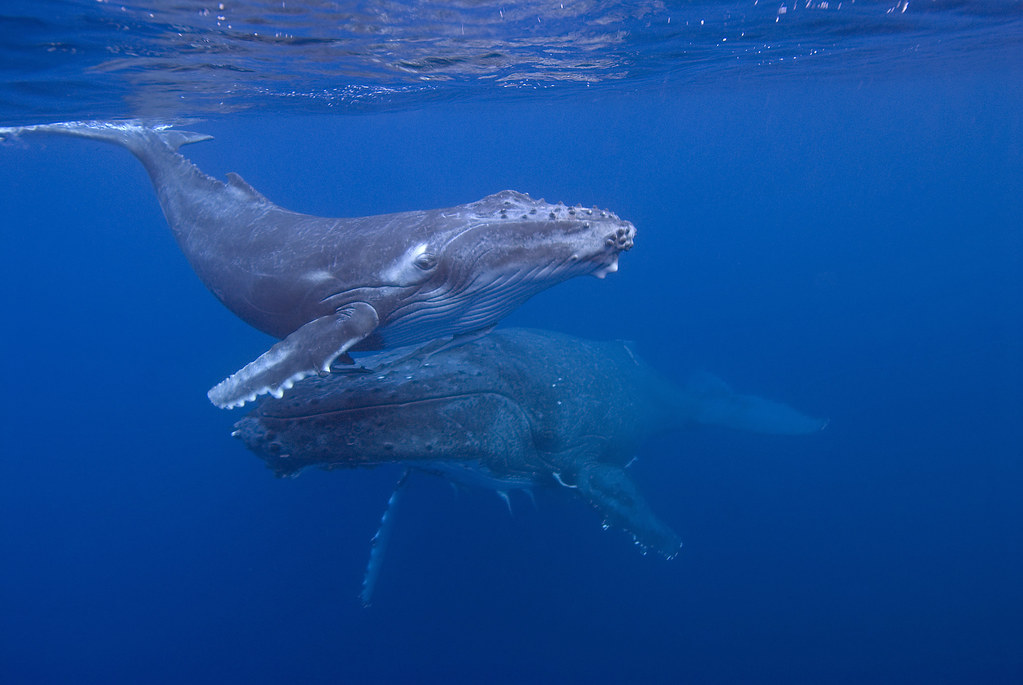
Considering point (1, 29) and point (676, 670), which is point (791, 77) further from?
point (1, 29)

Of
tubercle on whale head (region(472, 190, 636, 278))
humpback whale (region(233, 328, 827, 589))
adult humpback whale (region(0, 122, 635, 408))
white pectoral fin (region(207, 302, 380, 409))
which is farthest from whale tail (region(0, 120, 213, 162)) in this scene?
tubercle on whale head (region(472, 190, 636, 278))

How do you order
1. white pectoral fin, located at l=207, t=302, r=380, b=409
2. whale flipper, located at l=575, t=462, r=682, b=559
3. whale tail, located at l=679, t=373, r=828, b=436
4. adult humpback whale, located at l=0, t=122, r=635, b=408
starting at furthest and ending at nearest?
1. whale tail, located at l=679, t=373, r=828, b=436
2. whale flipper, located at l=575, t=462, r=682, b=559
3. adult humpback whale, located at l=0, t=122, r=635, b=408
4. white pectoral fin, located at l=207, t=302, r=380, b=409

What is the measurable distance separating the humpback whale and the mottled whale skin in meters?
0.02

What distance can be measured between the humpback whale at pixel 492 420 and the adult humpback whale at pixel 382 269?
0.75m

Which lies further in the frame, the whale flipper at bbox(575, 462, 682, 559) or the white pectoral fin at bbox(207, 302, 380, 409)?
the whale flipper at bbox(575, 462, 682, 559)

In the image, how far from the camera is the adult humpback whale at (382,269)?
476 cm

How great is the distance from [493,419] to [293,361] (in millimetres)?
3078

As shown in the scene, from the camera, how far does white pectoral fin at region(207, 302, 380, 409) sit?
183 inches

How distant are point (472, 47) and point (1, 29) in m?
10.7

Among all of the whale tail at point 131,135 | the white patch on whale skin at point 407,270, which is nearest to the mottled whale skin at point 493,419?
the white patch on whale skin at point 407,270

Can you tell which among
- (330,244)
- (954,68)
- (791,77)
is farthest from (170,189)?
(954,68)

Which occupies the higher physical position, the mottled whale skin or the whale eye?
the whale eye

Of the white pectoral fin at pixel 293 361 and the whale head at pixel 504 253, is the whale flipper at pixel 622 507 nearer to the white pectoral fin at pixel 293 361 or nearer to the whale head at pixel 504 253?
the whale head at pixel 504 253

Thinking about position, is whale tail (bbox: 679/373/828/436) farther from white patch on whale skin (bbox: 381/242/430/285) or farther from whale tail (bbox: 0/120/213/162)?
whale tail (bbox: 0/120/213/162)
